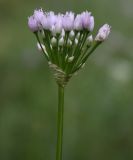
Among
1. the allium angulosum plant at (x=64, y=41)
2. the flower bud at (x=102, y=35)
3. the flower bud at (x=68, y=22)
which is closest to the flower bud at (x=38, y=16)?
the allium angulosum plant at (x=64, y=41)

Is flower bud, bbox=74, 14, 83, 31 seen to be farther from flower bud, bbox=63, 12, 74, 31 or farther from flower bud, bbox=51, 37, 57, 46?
flower bud, bbox=51, 37, 57, 46

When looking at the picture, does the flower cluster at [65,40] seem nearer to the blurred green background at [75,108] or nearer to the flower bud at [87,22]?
the flower bud at [87,22]

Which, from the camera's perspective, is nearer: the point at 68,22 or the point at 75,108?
the point at 68,22

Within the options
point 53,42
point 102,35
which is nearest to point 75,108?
point 102,35

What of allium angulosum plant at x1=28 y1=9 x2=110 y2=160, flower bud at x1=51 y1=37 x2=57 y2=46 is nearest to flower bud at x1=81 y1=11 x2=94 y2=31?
allium angulosum plant at x1=28 y1=9 x2=110 y2=160

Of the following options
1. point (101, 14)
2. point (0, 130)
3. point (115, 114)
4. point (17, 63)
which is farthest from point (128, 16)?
point (0, 130)

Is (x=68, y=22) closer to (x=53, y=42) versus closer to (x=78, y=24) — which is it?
(x=78, y=24)

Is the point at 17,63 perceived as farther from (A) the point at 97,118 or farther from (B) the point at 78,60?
(B) the point at 78,60

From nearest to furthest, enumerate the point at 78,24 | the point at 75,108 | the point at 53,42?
the point at 53,42 → the point at 78,24 → the point at 75,108
